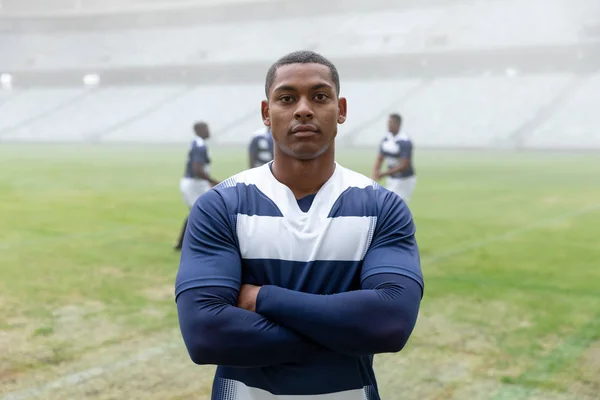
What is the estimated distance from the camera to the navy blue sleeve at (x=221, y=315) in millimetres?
1822

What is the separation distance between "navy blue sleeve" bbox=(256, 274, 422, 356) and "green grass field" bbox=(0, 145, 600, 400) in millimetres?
A: 2207

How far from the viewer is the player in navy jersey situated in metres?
1.83

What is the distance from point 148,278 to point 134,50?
169 feet

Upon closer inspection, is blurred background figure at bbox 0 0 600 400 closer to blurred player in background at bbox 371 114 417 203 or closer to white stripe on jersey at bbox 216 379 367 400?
blurred player in background at bbox 371 114 417 203

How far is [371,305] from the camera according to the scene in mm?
1865

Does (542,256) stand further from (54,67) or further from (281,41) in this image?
(54,67)

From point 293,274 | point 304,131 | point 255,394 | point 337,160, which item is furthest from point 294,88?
point 337,160

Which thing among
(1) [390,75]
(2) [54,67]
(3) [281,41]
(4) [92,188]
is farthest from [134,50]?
(4) [92,188]

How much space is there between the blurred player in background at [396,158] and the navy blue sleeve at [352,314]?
663 cm

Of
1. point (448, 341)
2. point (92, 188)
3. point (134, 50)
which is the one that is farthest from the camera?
point (134, 50)

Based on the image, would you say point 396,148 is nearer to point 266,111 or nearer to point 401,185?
point 401,185

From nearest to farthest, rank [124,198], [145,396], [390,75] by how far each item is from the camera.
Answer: [145,396]
[124,198]
[390,75]

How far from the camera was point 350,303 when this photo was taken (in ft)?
6.08

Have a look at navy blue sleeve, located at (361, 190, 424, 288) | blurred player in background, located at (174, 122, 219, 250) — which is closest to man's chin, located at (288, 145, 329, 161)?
navy blue sleeve, located at (361, 190, 424, 288)
